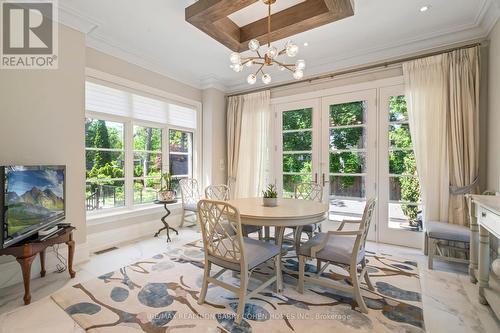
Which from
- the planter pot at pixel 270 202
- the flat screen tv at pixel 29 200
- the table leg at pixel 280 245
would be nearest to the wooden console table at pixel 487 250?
the table leg at pixel 280 245

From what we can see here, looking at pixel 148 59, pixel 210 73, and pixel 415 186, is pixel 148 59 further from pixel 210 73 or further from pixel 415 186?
pixel 415 186

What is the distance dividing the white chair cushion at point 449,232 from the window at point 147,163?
13.1 feet

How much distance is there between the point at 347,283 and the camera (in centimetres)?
230

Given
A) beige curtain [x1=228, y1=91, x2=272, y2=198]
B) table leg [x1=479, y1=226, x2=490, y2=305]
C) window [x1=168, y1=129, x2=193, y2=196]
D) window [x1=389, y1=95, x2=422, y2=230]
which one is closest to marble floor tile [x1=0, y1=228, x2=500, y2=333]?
table leg [x1=479, y1=226, x2=490, y2=305]

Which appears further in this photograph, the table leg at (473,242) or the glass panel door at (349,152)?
the glass panel door at (349,152)

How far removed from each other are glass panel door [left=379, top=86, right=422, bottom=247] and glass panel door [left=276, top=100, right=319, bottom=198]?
3.34ft

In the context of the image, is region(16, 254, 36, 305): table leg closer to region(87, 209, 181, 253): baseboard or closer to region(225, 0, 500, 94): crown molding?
region(87, 209, 181, 253): baseboard

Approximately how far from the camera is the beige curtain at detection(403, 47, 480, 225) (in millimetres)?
2814

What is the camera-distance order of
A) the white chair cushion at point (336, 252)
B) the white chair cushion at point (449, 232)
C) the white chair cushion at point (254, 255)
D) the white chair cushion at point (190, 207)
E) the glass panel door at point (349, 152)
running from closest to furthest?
the white chair cushion at point (254, 255) → the white chair cushion at point (336, 252) → the white chair cushion at point (449, 232) → the glass panel door at point (349, 152) → the white chair cushion at point (190, 207)

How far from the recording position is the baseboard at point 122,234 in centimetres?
323

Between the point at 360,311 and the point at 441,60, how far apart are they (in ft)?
10.3

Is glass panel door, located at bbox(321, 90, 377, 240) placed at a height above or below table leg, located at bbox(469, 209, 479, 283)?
above

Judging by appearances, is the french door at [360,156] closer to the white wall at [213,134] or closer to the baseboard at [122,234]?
the white wall at [213,134]

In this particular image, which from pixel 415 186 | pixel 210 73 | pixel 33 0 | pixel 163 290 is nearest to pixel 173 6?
pixel 33 0
